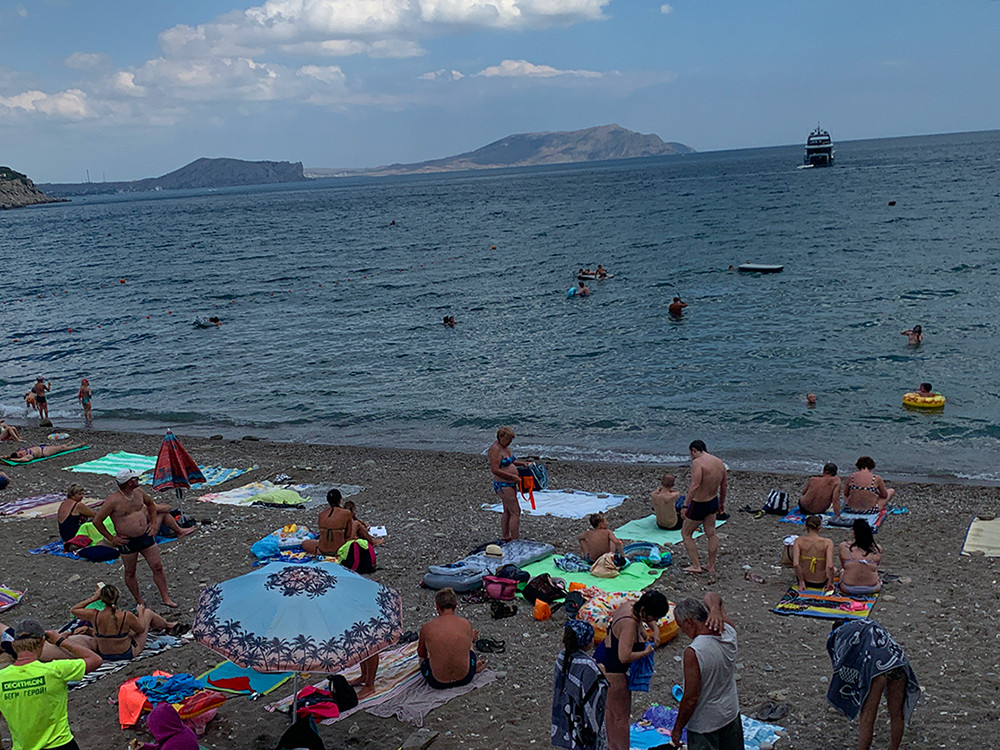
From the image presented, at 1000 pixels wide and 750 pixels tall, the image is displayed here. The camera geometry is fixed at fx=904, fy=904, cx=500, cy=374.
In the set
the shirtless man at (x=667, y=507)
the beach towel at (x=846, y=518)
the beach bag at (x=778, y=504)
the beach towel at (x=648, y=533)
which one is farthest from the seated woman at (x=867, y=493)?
the shirtless man at (x=667, y=507)

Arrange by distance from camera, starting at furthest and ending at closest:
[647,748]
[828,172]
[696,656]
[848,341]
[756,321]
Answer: [828,172], [756,321], [848,341], [647,748], [696,656]

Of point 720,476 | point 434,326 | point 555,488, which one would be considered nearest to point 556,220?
point 434,326

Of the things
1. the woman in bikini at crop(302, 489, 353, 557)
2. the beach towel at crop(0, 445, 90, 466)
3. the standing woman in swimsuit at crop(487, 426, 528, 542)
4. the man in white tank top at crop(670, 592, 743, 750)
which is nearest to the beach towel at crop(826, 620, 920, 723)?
the man in white tank top at crop(670, 592, 743, 750)

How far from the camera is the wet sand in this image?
801 cm

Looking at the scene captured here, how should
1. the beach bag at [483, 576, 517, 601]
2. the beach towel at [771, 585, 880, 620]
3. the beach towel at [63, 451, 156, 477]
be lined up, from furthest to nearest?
the beach towel at [63, 451, 156, 477] → the beach bag at [483, 576, 517, 601] → the beach towel at [771, 585, 880, 620]

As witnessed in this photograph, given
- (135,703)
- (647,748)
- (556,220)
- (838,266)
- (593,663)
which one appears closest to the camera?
(593,663)

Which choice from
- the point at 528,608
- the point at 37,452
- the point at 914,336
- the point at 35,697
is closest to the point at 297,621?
the point at 35,697

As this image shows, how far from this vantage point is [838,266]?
48344mm

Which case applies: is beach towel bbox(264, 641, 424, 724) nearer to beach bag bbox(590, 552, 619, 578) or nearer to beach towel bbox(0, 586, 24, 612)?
beach bag bbox(590, 552, 619, 578)

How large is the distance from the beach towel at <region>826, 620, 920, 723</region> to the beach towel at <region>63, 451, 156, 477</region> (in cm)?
1509

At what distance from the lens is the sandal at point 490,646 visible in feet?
Result: 31.6

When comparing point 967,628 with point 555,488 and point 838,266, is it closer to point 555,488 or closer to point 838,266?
point 555,488

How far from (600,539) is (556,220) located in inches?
3244

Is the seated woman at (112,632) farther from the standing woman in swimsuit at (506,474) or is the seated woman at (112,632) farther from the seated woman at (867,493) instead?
the seated woman at (867,493)
